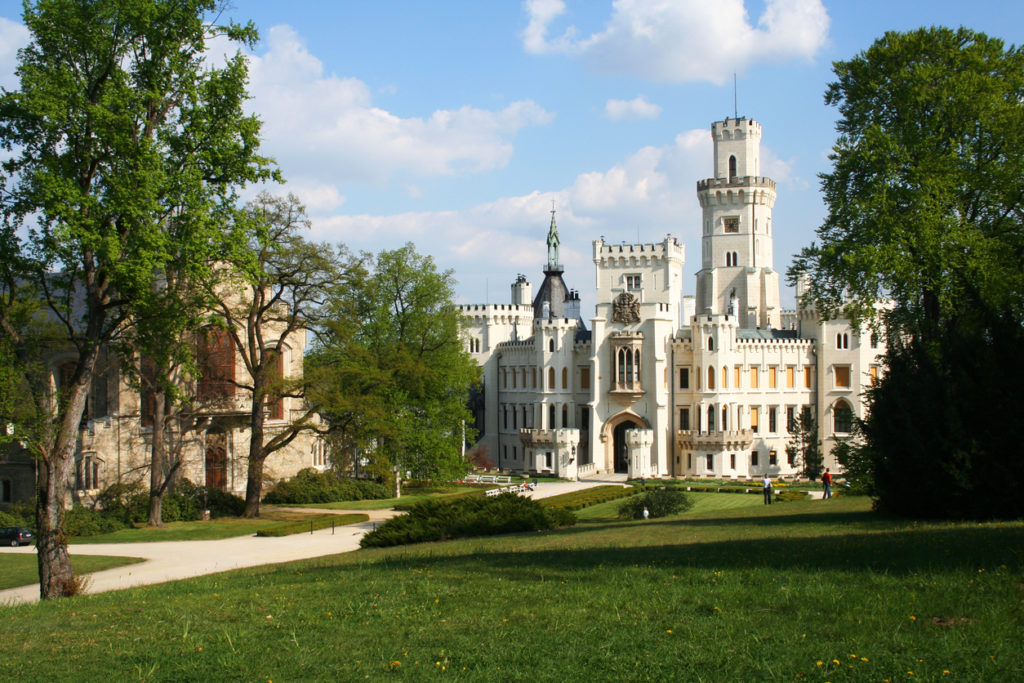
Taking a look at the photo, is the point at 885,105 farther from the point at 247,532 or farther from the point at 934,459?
the point at 247,532

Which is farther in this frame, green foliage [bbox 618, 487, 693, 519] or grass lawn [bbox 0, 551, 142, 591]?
green foliage [bbox 618, 487, 693, 519]

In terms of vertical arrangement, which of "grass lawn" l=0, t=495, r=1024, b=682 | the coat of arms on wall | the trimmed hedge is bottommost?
the trimmed hedge

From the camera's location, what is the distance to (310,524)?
114 feet

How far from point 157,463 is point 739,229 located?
163ft

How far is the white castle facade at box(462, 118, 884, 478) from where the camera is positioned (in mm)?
63875

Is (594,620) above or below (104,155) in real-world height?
below

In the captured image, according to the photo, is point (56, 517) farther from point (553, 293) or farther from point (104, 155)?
point (553, 293)

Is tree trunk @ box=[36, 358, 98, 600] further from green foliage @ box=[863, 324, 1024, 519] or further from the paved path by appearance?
green foliage @ box=[863, 324, 1024, 519]

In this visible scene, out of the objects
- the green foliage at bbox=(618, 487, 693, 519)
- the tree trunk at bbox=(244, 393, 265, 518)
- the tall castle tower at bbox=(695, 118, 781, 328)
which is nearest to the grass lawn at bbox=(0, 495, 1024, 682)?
the green foliage at bbox=(618, 487, 693, 519)

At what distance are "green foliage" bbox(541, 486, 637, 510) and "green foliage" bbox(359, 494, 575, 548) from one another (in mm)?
11671

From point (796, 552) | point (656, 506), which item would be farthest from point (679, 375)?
point (796, 552)

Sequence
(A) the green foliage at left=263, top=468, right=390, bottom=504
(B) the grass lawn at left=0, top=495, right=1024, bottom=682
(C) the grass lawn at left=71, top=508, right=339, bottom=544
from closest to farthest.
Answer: (B) the grass lawn at left=0, top=495, right=1024, bottom=682
(C) the grass lawn at left=71, top=508, right=339, bottom=544
(A) the green foliage at left=263, top=468, right=390, bottom=504

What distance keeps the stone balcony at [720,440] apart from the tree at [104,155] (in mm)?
47710

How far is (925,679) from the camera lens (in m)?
8.12
